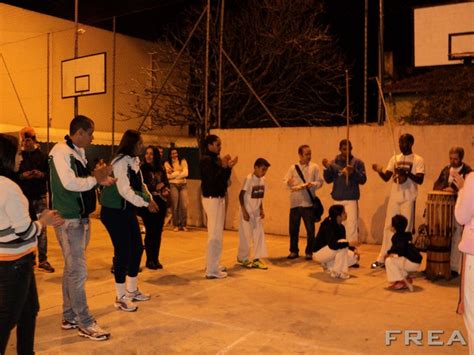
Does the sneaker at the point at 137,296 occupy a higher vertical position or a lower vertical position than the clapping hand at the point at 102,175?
lower

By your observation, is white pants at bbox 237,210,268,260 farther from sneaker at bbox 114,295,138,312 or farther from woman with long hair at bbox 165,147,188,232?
woman with long hair at bbox 165,147,188,232

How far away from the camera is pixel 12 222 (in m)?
3.61

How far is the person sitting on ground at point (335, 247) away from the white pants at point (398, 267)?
0.76 metres

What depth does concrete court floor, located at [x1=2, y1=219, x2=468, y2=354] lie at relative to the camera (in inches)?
192

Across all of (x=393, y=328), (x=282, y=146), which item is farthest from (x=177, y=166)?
(x=393, y=328)

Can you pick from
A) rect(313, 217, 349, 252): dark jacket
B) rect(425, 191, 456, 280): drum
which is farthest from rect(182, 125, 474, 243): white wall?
rect(313, 217, 349, 252): dark jacket

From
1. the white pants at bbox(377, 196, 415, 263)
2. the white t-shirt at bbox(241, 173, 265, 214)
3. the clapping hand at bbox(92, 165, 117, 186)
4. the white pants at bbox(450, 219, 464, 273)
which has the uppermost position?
the clapping hand at bbox(92, 165, 117, 186)

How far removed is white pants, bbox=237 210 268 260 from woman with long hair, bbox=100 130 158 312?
8.30 feet

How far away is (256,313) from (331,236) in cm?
207

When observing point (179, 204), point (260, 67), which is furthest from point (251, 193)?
point (260, 67)

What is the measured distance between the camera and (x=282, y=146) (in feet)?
36.9

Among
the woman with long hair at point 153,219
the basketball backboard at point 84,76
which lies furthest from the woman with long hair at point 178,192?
the woman with long hair at point 153,219

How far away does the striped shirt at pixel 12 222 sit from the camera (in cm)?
359

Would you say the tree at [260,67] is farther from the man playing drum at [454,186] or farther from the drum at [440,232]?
the drum at [440,232]
